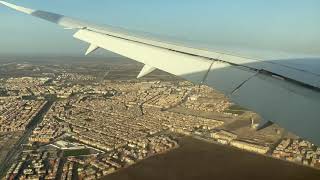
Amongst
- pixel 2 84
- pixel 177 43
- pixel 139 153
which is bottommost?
pixel 2 84

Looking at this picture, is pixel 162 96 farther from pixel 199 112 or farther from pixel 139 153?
pixel 139 153

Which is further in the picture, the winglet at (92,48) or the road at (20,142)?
the road at (20,142)

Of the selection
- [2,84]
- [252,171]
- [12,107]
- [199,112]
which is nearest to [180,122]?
[199,112]

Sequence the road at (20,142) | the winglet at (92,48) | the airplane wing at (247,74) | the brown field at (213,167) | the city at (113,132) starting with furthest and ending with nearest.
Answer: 1. the road at (20,142)
2. the city at (113,132)
3. the brown field at (213,167)
4. the winglet at (92,48)
5. the airplane wing at (247,74)

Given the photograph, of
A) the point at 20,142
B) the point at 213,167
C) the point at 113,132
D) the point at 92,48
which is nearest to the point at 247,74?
the point at 92,48

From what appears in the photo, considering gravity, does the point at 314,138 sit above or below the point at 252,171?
above

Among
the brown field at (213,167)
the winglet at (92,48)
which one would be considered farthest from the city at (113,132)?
the winglet at (92,48)

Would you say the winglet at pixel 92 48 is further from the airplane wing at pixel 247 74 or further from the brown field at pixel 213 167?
the brown field at pixel 213 167
